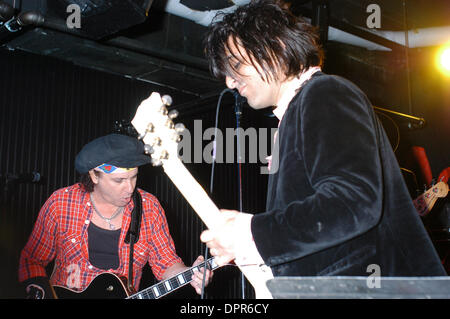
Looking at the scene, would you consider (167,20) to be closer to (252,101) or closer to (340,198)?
(252,101)

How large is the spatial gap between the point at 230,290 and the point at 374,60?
3816mm

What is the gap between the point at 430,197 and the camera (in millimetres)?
4492

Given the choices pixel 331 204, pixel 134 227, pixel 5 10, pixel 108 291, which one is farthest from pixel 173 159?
pixel 5 10

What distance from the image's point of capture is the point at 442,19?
5648 mm

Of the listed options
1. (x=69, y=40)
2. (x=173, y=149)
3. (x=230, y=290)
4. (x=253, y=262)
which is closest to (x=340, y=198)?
(x=253, y=262)

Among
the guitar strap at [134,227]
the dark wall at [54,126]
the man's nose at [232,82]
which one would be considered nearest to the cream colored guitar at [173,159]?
the man's nose at [232,82]

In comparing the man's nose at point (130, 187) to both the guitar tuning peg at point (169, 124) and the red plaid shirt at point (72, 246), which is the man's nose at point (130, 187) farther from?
the guitar tuning peg at point (169, 124)

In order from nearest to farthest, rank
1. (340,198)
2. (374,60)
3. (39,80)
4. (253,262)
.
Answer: (340,198)
(253,262)
(39,80)
(374,60)

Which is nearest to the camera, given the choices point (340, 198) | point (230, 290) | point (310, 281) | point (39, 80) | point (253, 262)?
point (310, 281)

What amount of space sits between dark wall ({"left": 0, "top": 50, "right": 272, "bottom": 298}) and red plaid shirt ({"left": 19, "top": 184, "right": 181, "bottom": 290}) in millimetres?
476

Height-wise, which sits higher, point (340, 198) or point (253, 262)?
point (340, 198)

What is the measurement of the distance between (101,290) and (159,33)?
8.49 feet

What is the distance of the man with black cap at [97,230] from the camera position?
3.10m

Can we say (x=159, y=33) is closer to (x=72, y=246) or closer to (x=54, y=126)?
(x=54, y=126)
